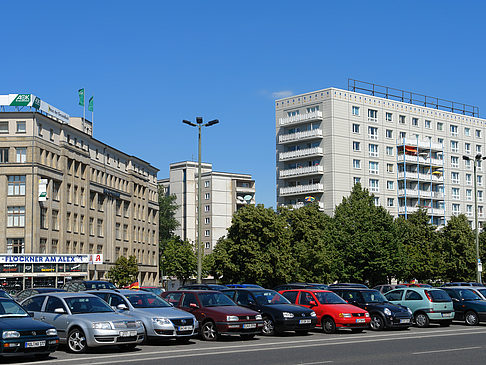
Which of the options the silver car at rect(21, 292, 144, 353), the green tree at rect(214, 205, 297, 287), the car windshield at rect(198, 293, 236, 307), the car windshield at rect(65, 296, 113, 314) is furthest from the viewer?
the green tree at rect(214, 205, 297, 287)

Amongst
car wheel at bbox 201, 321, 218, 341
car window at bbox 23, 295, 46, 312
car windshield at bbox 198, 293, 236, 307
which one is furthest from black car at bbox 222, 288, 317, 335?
car window at bbox 23, 295, 46, 312

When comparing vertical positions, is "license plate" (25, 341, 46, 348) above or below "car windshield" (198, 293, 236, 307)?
below

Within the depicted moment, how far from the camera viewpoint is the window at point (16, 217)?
64.0m

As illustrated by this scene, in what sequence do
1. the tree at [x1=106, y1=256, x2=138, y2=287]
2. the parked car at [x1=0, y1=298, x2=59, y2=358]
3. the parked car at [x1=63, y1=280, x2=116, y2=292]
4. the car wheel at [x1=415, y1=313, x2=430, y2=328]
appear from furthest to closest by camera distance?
the tree at [x1=106, y1=256, x2=138, y2=287] → the parked car at [x1=63, y1=280, x2=116, y2=292] → the car wheel at [x1=415, y1=313, x2=430, y2=328] → the parked car at [x1=0, y1=298, x2=59, y2=358]

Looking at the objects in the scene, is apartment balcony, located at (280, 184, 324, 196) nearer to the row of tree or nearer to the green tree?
the row of tree

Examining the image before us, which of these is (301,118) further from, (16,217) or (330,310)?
(330,310)

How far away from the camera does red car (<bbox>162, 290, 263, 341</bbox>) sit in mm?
21453

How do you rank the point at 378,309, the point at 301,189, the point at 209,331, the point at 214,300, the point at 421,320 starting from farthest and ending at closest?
the point at 301,189 → the point at 421,320 → the point at 378,309 → the point at 214,300 → the point at 209,331

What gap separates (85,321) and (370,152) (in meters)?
78.0

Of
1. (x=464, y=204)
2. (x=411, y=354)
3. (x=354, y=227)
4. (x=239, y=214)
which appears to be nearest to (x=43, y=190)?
(x=239, y=214)

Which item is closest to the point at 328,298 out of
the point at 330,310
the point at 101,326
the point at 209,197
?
the point at 330,310

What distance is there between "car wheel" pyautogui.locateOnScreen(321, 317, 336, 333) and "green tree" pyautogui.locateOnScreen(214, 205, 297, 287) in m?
30.3

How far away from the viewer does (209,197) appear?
13000cm

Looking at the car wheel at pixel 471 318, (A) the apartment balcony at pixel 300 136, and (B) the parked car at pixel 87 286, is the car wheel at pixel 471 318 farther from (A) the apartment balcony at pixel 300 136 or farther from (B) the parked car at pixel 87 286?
(A) the apartment balcony at pixel 300 136
